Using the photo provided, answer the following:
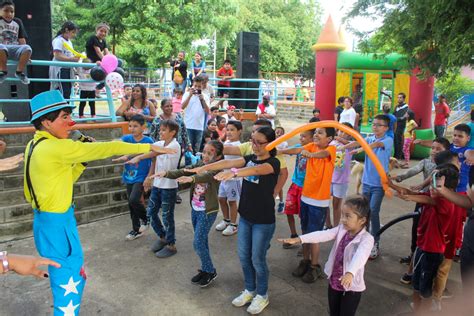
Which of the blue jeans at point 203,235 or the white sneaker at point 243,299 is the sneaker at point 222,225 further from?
the white sneaker at point 243,299

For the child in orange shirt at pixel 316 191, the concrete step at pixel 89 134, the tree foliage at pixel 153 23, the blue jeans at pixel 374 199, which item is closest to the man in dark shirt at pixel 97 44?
the concrete step at pixel 89 134

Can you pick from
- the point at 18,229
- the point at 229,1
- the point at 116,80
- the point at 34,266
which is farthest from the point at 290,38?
the point at 34,266

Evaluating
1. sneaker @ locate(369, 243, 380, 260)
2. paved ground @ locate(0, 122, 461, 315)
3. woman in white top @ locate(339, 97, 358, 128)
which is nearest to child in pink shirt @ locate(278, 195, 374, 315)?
paved ground @ locate(0, 122, 461, 315)

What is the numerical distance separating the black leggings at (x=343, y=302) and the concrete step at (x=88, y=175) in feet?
14.2

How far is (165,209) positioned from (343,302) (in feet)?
8.04

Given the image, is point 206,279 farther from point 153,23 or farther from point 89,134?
point 153,23

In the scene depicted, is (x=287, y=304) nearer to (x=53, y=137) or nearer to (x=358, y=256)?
(x=358, y=256)

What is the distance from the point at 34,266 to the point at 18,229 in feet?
11.6

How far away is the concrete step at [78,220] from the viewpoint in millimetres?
5328

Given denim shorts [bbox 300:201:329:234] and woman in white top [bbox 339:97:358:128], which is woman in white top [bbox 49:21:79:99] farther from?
woman in white top [bbox 339:97:358:128]

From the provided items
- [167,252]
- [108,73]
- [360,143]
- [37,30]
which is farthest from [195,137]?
[360,143]

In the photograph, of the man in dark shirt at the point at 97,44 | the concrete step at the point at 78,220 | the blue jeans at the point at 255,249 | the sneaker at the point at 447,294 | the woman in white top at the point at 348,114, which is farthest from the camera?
the woman in white top at the point at 348,114

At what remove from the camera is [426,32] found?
17.7ft

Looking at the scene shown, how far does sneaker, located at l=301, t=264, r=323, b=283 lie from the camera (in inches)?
174
